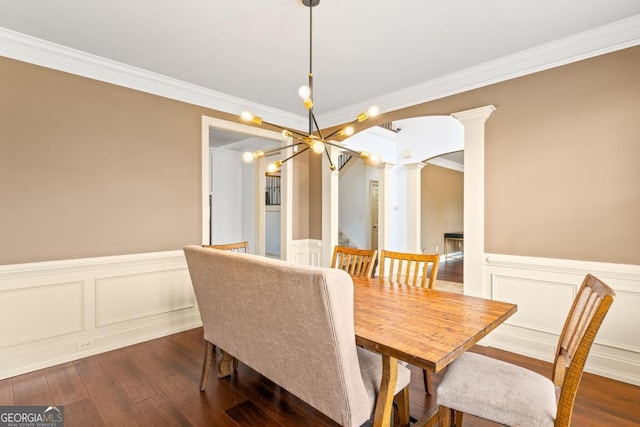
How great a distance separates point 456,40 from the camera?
2381 millimetres

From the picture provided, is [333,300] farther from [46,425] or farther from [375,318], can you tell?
[46,425]

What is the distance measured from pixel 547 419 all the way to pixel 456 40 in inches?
96.8

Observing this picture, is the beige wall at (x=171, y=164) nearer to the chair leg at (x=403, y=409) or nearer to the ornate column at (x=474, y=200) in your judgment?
the ornate column at (x=474, y=200)

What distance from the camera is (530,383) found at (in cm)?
134

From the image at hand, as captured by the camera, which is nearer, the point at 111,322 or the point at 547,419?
the point at 547,419

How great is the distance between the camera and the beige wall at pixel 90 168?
92.7 inches

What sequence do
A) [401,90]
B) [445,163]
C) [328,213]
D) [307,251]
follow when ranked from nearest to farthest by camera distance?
1. [401,90]
2. [328,213]
3. [307,251]
4. [445,163]

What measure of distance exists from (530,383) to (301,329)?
1039 millimetres

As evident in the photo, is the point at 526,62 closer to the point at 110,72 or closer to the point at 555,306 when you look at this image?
the point at 555,306

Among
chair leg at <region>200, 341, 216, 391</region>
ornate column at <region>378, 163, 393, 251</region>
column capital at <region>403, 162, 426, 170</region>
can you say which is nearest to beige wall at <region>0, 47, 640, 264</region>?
chair leg at <region>200, 341, 216, 391</region>

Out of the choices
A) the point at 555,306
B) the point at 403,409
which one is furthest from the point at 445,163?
the point at 403,409

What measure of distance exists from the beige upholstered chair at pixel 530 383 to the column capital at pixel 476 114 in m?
1.87

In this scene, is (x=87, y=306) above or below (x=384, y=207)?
below

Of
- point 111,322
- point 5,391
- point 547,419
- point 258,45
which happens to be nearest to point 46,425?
point 5,391
